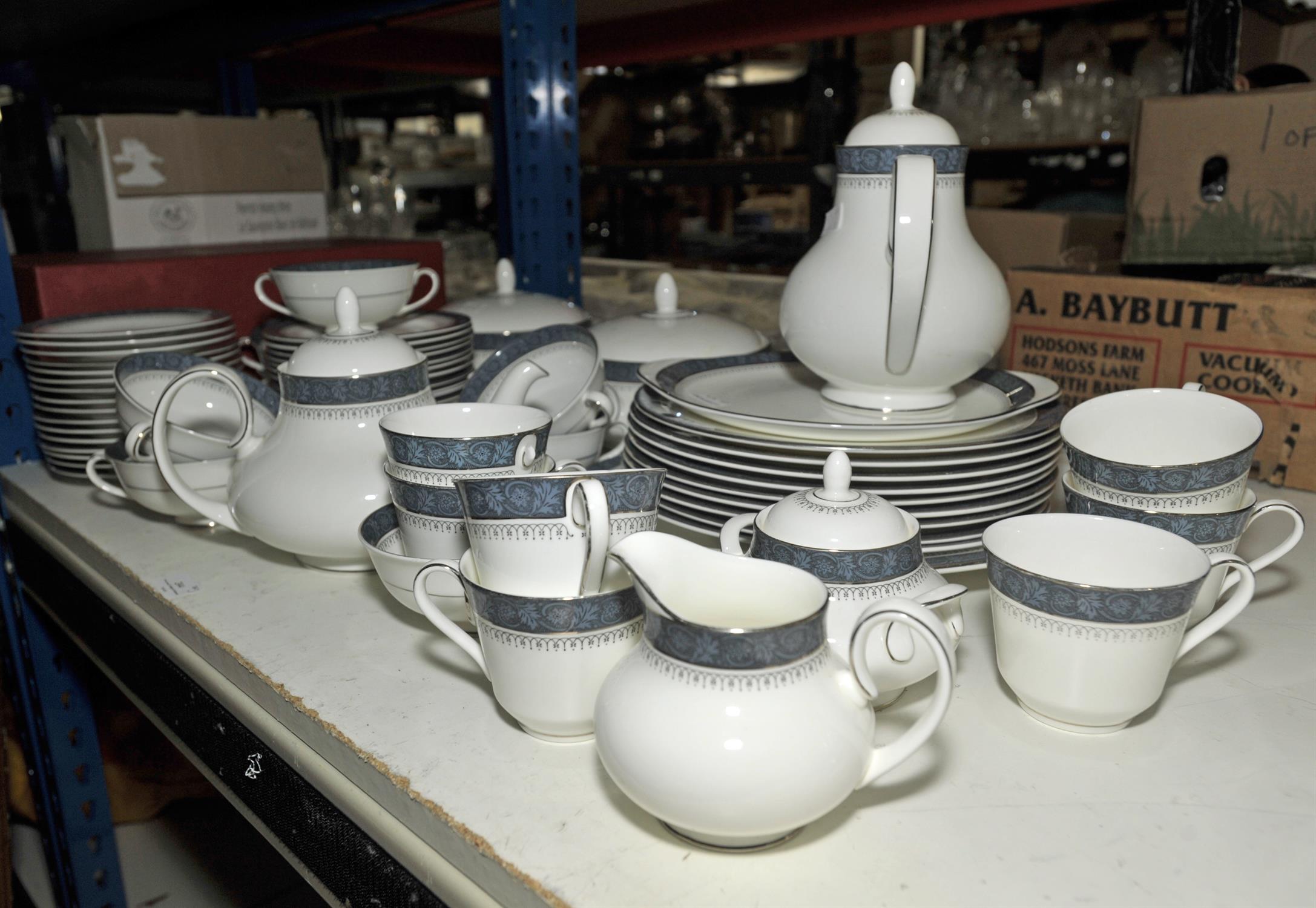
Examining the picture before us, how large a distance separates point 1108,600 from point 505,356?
562 millimetres

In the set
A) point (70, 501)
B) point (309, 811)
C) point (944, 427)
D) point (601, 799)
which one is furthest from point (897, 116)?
point (70, 501)

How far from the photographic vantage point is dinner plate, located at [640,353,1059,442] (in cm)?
75

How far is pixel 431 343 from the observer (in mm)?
1090

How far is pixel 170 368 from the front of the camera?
0.99 m

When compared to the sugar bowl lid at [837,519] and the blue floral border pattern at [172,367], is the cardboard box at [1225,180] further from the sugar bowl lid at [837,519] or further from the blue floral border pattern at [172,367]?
the blue floral border pattern at [172,367]

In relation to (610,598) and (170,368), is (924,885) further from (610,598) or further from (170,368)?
(170,368)

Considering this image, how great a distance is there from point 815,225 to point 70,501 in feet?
7.26

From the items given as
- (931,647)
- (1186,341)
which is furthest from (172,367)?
(1186,341)

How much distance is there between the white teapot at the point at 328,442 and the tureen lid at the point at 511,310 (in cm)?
34

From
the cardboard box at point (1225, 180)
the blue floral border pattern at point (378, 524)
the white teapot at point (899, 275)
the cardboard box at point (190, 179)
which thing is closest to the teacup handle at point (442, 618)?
the blue floral border pattern at point (378, 524)

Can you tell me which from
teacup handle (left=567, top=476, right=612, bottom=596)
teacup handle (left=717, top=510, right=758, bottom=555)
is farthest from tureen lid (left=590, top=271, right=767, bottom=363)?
teacup handle (left=567, top=476, right=612, bottom=596)

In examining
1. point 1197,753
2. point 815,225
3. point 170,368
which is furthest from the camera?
point 815,225

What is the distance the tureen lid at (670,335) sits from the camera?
3.51 ft

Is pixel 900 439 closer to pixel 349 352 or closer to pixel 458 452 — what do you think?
pixel 458 452
